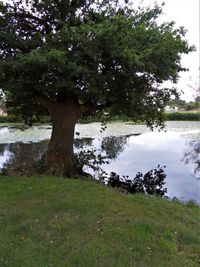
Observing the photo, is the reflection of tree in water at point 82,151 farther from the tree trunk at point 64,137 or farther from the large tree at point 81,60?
the large tree at point 81,60

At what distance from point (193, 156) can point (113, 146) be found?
445 cm

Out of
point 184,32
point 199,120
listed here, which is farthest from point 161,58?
point 199,120

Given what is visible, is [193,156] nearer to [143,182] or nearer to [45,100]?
[143,182]

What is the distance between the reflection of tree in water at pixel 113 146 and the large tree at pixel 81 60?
5486mm

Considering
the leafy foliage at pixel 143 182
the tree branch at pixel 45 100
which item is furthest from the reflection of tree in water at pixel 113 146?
the tree branch at pixel 45 100

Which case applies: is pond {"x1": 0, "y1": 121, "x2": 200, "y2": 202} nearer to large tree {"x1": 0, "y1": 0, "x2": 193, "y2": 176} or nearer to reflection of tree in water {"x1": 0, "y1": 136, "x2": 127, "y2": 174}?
reflection of tree in water {"x1": 0, "y1": 136, "x2": 127, "y2": 174}

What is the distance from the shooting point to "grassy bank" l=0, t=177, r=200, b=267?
191 inches

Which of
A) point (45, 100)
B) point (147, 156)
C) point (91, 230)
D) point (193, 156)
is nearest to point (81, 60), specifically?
point (45, 100)

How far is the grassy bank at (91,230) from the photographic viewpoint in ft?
15.9

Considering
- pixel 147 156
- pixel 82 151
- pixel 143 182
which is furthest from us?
pixel 147 156

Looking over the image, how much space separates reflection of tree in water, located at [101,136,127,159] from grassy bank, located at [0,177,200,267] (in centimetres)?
959

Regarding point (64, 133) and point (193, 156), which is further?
point (193, 156)

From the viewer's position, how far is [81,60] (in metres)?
9.14

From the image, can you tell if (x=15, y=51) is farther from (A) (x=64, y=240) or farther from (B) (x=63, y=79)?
(A) (x=64, y=240)
